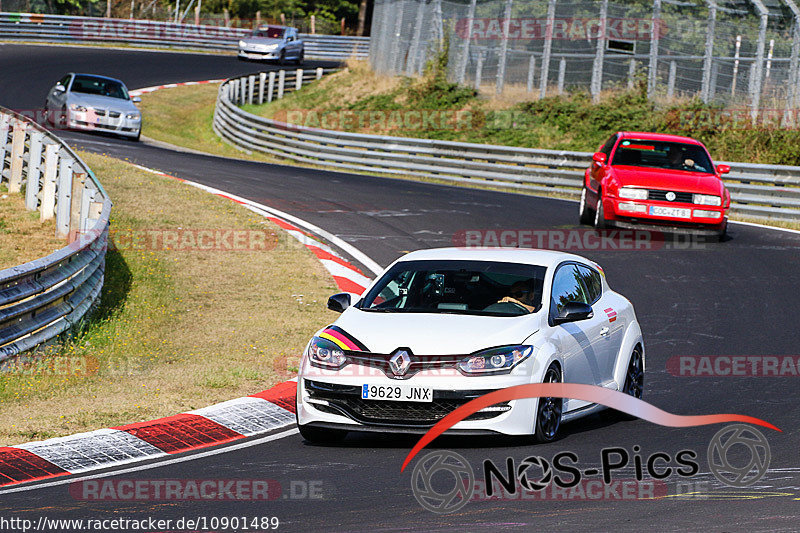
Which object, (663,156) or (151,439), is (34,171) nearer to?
(663,156)

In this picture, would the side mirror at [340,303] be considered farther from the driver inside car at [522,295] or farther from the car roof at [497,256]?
the driver inside car at [522,295]

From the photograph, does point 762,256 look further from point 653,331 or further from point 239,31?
point 239,31

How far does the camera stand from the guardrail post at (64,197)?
16188 mm

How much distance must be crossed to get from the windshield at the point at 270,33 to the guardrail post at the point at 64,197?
4026cm

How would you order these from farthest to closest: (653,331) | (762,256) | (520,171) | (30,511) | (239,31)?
(239,31) < (520,171) < (762,256) < (653,331) < (30,511)

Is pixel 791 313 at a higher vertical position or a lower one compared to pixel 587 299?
lower

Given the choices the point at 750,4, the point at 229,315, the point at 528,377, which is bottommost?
the point at 229,315

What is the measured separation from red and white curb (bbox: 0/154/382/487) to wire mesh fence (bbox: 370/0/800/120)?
2200 centimetres

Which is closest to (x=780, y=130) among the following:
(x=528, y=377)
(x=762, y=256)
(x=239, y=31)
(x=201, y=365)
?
(x=762, y=256)

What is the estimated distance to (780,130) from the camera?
2959 cm

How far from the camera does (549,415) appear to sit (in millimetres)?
8188

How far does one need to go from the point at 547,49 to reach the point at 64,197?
1997 centimetres

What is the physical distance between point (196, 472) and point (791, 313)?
879 cm

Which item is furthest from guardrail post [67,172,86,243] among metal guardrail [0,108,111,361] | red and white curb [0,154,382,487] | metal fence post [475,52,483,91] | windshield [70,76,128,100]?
metal fence post [475,52,483,91]
